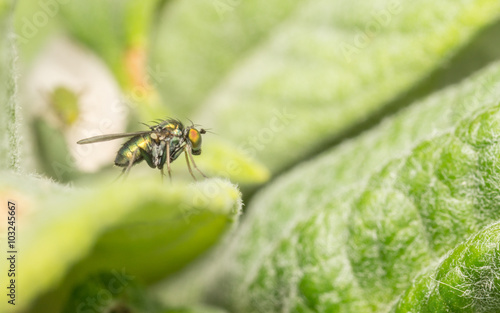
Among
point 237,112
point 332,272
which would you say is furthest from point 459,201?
point 237,112

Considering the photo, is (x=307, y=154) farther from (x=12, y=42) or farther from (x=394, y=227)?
(x=12, y=42)

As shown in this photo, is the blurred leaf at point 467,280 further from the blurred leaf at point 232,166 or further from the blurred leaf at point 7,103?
the blurred leaf at point 7,103

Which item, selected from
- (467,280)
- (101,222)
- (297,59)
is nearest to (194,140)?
(297,59)

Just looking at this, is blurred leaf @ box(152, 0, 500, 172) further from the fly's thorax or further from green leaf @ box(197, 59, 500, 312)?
the fly's thorax

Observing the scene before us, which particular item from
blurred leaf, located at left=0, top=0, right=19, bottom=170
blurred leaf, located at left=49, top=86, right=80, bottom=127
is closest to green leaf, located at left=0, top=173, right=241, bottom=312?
blurred leaf, located at left=0, top=0, right=19, bottom=170

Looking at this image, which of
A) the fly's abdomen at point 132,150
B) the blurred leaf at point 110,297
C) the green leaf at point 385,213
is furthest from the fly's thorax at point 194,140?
the blurred leaf at point 110,297

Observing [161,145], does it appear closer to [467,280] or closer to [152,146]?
[152,146]
